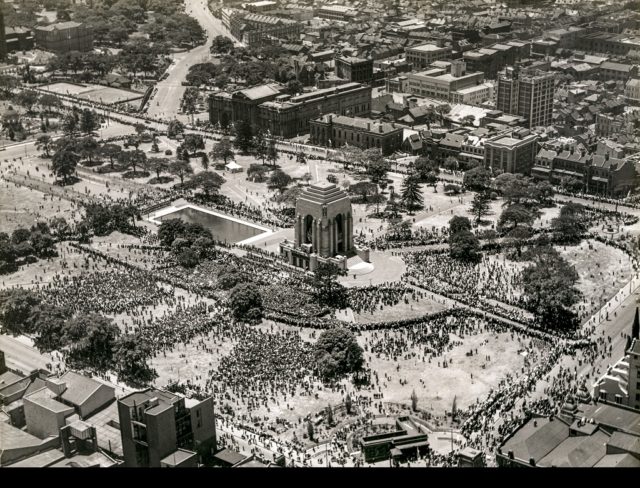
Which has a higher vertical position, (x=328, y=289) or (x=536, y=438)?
(x=536, y=438)

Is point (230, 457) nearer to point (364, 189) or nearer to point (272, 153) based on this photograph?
point (364, 189)

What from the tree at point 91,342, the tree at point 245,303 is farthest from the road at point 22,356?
the tree at point 245,303

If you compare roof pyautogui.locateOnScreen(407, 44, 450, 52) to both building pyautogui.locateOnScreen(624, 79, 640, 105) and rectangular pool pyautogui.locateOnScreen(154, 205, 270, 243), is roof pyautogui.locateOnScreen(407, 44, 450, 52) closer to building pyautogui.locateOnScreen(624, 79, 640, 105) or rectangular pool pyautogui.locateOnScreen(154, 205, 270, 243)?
building pyautogui.locateOnScreen(624, 79, 640, 105)

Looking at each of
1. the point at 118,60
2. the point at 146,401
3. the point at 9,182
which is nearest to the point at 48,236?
the point at 9,182

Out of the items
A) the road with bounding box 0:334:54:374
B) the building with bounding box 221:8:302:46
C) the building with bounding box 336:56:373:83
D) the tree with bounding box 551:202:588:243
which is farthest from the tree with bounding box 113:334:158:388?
the building with bounding box 221:8:302:46

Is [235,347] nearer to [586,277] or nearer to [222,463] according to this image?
[222,463]

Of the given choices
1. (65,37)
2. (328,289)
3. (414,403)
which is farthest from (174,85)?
(414,403)
